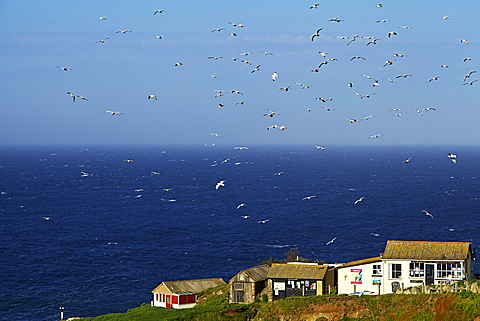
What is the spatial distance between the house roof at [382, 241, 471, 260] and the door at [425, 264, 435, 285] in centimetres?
73

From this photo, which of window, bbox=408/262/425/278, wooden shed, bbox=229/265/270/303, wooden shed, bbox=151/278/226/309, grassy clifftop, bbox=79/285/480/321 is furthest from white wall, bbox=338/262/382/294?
wooden shed, bbox=151/278/226/309

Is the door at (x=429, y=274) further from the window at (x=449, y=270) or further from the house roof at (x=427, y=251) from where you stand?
the house roof at (x=427, y=251)

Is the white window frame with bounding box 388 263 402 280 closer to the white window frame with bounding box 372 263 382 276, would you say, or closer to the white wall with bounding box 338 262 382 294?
the white window frame with bounding box 372 263 382 276

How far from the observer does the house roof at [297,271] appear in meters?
61.8

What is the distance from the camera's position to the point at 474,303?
157 ft

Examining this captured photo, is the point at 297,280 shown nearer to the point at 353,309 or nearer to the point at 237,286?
the point at 237,286

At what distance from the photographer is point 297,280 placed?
203ft

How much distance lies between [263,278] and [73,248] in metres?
64.3

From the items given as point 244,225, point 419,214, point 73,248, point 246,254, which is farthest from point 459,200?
point 73,248

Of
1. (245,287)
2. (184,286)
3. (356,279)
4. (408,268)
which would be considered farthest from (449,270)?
(184,286)

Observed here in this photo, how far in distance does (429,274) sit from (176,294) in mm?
25532

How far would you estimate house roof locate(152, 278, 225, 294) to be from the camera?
227 ft

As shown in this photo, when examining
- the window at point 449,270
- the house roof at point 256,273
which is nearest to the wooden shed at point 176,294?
the house roof at point 256,273

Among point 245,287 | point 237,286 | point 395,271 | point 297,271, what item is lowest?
point 245,287
